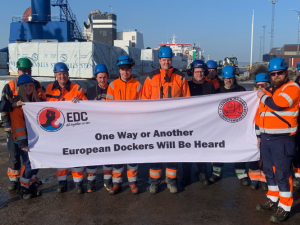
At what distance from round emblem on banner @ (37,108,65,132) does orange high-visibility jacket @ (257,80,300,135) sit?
3.00 meters

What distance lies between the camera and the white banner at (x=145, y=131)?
4750 mm

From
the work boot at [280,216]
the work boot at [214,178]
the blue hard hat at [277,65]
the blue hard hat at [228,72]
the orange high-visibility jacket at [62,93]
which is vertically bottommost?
the work boot at [214,178]

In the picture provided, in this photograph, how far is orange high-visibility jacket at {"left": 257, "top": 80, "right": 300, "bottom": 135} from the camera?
386cm

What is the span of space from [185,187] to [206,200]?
0.62 meters

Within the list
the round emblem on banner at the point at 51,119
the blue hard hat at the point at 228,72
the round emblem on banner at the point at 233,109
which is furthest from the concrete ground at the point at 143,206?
the blue hard hat at the point at 228,72

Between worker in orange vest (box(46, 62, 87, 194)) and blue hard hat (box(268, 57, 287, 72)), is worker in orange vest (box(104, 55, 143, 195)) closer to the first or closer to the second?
worker in orange vest (box(46, 62, 87, 194))

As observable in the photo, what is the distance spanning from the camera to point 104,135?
4758 millimetres

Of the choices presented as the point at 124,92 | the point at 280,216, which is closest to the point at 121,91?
the point at 124,92

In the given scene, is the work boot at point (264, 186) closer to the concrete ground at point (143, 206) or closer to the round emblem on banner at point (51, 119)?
the concrete ground at point (143, 206)

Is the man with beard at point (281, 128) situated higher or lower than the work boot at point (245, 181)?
higher

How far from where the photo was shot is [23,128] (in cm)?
476

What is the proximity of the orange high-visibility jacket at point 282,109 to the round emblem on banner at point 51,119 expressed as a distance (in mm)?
3001

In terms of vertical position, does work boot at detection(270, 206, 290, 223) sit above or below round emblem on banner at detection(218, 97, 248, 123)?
below

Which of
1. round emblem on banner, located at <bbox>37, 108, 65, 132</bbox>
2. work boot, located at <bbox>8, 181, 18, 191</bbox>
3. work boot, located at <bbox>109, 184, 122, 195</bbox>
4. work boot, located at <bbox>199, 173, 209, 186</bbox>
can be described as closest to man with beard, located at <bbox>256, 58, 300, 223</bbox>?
work boot, located at <bbox>199, 173, 209, 186</bbox>
